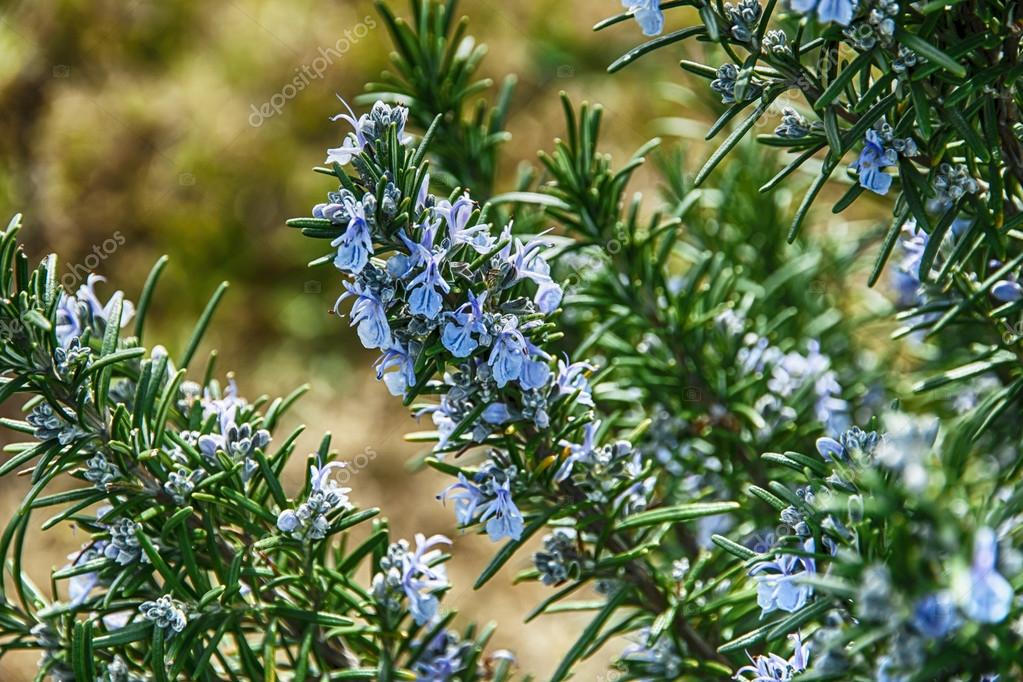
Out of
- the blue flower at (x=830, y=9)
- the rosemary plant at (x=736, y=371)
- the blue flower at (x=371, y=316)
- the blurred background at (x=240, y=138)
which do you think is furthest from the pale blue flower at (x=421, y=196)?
the blurred background at (x=240, y=138)

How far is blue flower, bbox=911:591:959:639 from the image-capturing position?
2.05 feet

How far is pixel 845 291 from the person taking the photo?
192 centimetres

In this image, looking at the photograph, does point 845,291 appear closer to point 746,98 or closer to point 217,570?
point 746,98

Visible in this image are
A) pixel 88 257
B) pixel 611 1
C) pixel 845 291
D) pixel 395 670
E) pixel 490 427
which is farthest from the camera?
pixel 611 1

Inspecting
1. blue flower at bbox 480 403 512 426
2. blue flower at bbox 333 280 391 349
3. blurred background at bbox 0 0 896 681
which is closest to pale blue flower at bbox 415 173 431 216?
blue flower at bbox 333 280 391 349

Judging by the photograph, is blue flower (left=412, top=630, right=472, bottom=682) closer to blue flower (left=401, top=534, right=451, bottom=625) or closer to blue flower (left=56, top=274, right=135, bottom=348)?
blue flower (left=401, top=534, right=451, bottom=625)

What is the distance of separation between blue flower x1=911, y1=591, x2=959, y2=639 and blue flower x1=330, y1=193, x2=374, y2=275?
0.55m

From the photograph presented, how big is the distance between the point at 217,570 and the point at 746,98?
800 millimetres

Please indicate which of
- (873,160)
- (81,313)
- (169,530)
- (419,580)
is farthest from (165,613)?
(873,160)

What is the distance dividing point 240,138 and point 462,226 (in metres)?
2.48

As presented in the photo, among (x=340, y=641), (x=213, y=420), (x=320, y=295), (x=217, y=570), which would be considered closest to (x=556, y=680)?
(x=340, y=641)

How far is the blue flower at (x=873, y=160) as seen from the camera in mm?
939

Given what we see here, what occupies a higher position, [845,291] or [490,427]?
[845,291]

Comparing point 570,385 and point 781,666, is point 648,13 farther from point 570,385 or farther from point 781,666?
point 781,666
